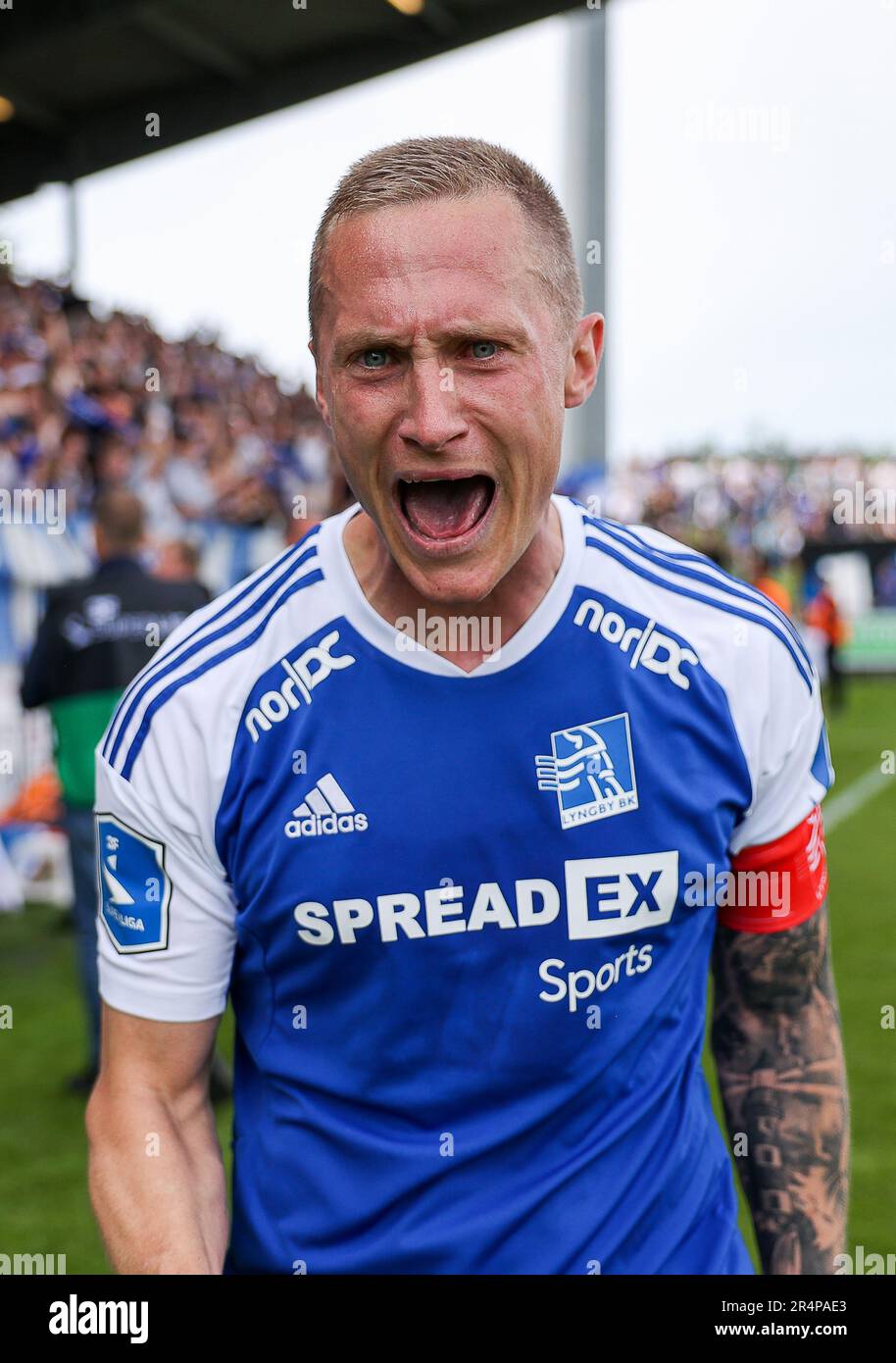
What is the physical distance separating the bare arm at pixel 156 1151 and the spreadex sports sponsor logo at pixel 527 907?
249 millimetres

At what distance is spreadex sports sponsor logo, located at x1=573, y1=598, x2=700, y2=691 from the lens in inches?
68.9

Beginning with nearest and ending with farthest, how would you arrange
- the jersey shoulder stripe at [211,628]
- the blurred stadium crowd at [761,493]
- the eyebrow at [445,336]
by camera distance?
the eyebrow at [445,336] < the jersey shoulder stripe at [211,628] < the blurred stadium crowd at [761,493]

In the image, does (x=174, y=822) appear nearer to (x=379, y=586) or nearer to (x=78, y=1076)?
(x=379, y=586)

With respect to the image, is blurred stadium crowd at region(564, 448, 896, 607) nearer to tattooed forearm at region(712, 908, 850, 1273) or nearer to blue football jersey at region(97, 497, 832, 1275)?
tattooed forearm at region(712, 908, 850, 1273)

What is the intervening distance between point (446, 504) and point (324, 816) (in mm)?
420

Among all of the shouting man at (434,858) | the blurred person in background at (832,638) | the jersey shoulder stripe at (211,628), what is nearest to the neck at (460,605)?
the shouting man at (434,858)

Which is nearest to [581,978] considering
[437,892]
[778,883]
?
[437,892]

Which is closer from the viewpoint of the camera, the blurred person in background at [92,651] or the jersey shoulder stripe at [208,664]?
the jersey shoulder stripe at [208,664]

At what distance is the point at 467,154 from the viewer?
61.9 inches

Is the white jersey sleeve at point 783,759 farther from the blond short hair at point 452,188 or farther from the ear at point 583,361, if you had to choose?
the blond short hair at point 452,188

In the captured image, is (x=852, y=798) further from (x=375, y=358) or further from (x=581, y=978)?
(x=375, y=358)

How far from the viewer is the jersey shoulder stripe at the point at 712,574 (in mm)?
1841

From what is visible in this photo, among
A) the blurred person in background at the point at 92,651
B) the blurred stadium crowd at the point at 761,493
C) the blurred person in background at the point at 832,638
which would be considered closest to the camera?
the blurred person in background at the point at 92,651

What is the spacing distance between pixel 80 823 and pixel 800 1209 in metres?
4.16
